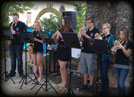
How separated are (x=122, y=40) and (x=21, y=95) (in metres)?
2.96

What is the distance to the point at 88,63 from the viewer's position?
4.63 meters

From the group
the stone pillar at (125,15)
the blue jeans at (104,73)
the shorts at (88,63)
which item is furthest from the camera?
the stone pillar at (125,15)

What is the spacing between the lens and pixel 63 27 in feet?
15.1

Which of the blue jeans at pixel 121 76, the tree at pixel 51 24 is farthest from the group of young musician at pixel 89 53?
the tree at pixel 51 24

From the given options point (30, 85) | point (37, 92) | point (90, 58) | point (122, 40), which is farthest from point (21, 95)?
point (122, 40)

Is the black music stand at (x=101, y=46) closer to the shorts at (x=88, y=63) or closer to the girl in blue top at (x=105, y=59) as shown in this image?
the girl in blue top at (x=105, y=59)

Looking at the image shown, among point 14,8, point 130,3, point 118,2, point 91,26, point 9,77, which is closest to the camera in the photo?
point 91,26

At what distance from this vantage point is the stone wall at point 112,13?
5209mm

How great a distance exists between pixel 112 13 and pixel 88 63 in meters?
2.09

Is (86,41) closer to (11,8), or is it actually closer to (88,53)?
(88,53)

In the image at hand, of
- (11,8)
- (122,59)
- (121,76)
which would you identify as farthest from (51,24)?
(121,76)

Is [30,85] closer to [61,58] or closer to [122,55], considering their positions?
[61,58]

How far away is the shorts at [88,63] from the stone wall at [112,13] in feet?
5.10

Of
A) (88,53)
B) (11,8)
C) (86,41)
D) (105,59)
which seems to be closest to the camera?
(105,59)
